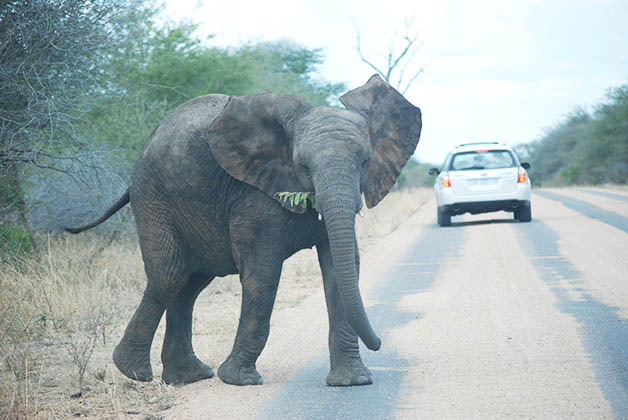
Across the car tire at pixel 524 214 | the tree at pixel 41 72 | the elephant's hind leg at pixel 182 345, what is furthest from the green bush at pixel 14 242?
the car tire at pixel 524 214

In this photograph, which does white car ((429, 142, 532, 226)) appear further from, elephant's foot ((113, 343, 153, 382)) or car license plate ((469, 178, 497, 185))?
elephant's foot ((113, 343, 153, 382))

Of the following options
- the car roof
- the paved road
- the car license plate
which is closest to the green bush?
the paved road

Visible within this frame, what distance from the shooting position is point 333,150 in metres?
5.65

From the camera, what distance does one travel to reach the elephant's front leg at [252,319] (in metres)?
6.21

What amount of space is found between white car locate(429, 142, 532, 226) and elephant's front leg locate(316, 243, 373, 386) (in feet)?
43.3

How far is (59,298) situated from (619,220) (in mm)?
12711

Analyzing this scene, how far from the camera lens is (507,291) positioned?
10180 millimetres

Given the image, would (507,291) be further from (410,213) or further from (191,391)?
(410,213)

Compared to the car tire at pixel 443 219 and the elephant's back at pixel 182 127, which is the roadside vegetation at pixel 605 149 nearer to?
the car tire at pixel 443 219

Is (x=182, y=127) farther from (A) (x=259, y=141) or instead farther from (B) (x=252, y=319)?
(B) (x=252, y=319)

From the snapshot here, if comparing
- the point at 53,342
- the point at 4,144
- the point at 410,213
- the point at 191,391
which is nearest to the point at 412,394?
the point at 191,391

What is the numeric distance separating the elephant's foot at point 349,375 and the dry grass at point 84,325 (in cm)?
116

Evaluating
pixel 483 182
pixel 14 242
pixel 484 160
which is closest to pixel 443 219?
pixel 483 182

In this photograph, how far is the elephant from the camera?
5668 millimetres
